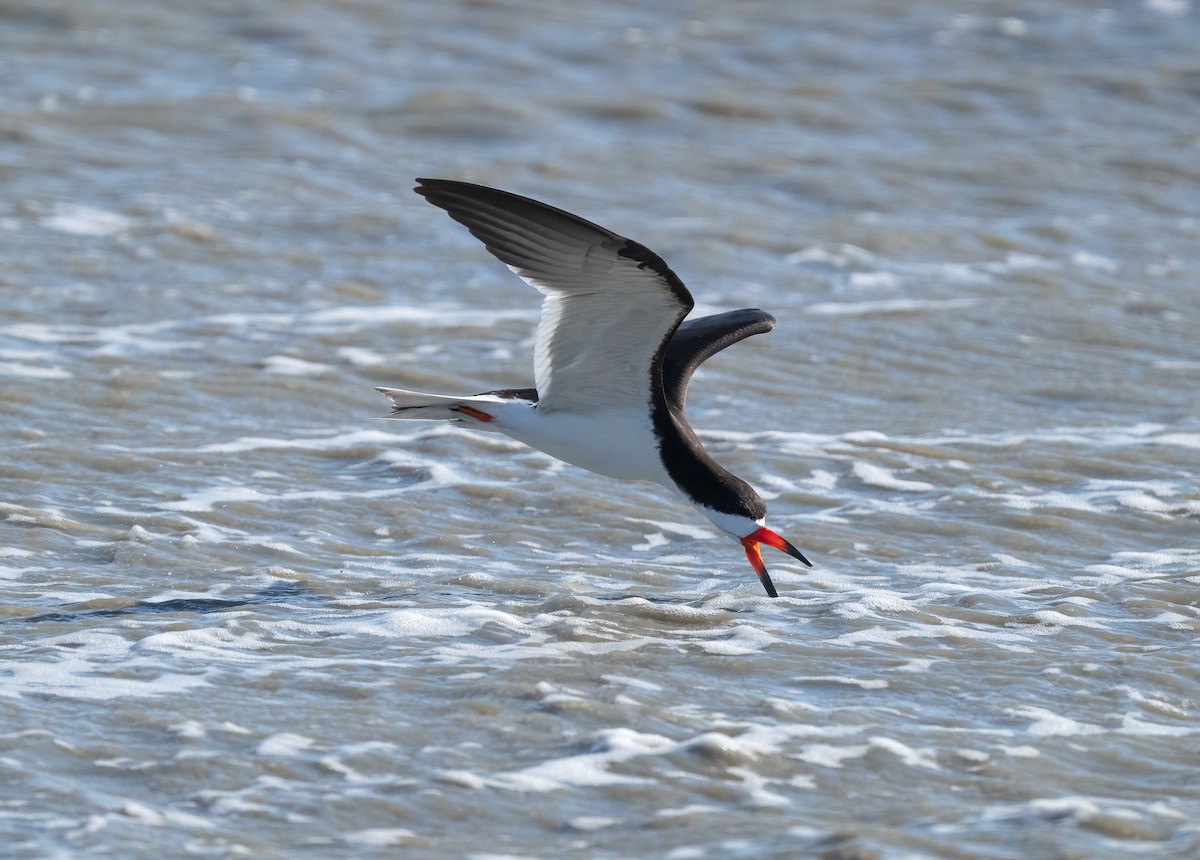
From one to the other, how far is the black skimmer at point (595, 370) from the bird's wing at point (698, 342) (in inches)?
8.3

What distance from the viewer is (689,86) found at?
15414 mm

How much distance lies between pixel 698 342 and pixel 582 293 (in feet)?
4.92

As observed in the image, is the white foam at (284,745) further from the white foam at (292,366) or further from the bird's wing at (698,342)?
the white foam at (292,366)

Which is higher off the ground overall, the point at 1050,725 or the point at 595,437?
the point at 595,437

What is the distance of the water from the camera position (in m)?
4.75

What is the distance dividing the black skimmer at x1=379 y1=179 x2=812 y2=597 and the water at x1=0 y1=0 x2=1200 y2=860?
451 millimetres

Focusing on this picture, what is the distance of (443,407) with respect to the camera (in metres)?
6.68

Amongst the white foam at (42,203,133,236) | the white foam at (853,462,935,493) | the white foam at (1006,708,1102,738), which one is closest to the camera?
the white foam at (1006,708,1102,738)

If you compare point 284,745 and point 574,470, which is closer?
point 284,745

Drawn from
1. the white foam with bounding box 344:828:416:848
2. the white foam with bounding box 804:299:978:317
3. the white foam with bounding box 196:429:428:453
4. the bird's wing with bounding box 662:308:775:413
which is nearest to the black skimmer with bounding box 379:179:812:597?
the bird's wing with bounding box 662:308:775:413

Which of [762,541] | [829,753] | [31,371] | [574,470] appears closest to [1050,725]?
[829,753]

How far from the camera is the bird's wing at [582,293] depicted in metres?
5.80

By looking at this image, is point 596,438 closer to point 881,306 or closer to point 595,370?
point 595,370

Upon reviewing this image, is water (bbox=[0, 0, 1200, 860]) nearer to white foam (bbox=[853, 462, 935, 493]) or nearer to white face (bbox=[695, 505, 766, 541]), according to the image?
white foam (bbox=[853, 462, 935, 493])
